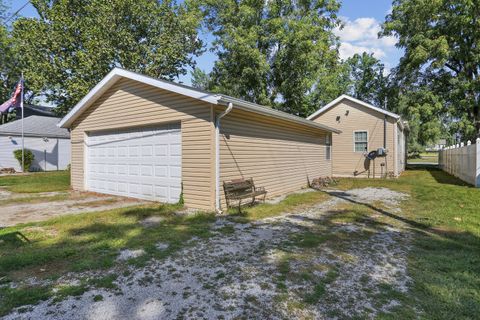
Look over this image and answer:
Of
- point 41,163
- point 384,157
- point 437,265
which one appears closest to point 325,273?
point 437,265

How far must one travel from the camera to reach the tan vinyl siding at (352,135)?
15.9 meters

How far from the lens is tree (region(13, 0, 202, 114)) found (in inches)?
729

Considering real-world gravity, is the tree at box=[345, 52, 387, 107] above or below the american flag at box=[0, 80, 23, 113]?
above

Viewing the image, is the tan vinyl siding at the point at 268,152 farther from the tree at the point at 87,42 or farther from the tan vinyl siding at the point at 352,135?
the tree at the point at 87,42

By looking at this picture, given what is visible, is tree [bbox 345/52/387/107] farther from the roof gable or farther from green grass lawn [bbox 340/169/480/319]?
green grass lawn [bbox 340/169/480/319]

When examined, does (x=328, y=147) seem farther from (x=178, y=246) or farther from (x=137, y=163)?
(x=178, y=246)

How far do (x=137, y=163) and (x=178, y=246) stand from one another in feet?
16.6

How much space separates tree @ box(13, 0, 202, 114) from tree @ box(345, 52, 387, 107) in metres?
20.9

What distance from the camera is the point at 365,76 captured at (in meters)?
33.7

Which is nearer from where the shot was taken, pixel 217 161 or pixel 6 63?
pixel 217 161

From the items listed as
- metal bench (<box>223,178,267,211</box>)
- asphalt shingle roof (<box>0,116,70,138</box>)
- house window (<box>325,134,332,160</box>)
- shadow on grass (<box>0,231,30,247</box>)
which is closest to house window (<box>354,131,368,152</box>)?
house window (<box>325,134,332,160</box>)

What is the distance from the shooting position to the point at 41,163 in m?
20.8

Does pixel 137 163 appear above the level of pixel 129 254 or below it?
above

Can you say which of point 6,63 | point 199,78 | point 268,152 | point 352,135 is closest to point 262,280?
point 268,152
